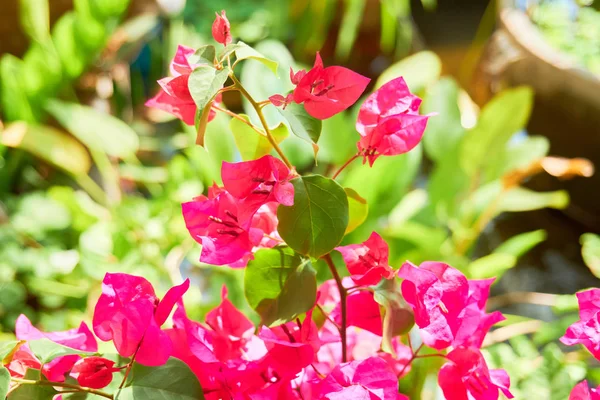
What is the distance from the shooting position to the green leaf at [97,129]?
892 millimetres

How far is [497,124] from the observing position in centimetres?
74

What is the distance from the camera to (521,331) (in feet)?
Answer: 2.33

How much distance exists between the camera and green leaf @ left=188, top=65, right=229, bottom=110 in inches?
8.0

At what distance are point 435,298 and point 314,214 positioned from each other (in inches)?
2.5

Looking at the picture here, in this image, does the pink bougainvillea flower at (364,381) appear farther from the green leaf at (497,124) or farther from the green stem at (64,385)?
the green leaf at (497,124)

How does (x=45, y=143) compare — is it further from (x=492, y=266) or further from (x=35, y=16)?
(x=492, y=266)

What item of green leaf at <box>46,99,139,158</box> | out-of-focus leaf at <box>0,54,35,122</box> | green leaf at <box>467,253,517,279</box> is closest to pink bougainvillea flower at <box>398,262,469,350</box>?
green leaf at <box>467,253,517,279</box>

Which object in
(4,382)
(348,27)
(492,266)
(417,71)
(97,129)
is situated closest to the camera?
(4,382)

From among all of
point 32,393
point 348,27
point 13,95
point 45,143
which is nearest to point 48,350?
point 32,393

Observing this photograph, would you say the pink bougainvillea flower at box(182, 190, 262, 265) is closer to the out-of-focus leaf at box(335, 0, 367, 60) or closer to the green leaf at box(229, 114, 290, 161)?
the green leaf at box(229, 114, 290, 161)

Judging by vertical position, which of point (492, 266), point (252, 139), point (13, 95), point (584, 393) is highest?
point (252, 139)

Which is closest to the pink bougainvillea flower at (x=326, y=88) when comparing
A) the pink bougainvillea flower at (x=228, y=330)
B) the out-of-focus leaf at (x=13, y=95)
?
the pink bougainvillea flower at (x=228, y=330)

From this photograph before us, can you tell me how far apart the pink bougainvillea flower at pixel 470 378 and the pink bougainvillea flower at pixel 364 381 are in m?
0.04

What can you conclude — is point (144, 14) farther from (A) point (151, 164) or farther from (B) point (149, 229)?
(B) point (149, 229)
